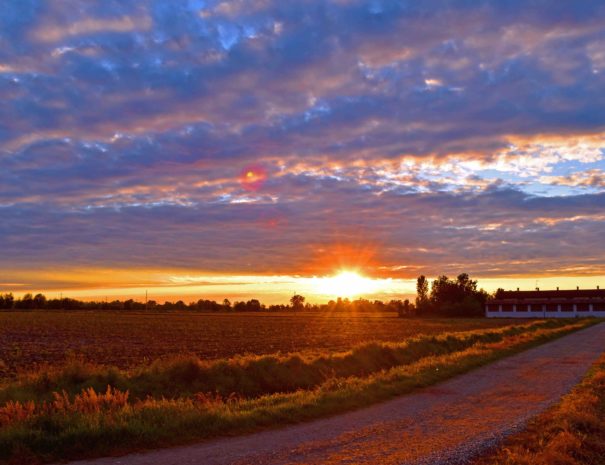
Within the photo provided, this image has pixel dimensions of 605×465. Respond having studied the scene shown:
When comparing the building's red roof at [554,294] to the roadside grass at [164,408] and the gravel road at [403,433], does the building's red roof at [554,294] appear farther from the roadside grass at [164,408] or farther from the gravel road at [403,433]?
the gravel road at [403,433]

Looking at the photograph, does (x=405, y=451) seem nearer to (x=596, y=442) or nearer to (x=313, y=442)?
(x=313, y=442)

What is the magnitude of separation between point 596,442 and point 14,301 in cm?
18205

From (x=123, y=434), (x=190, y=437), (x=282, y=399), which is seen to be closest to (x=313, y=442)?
(x=190, y=437)

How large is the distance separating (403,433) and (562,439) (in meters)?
2.97

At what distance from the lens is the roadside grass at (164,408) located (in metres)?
10.2

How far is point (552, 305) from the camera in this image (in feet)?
412

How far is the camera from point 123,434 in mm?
10805

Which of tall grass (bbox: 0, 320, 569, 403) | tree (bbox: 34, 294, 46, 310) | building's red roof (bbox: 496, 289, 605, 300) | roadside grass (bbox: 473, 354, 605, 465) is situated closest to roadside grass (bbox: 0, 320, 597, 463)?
tall grass (bbox: 0, 320, 569, 403)

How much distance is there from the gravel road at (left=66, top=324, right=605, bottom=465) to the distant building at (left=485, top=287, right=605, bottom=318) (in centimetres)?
11430

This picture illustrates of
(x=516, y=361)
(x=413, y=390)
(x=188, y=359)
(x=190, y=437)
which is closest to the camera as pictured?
(x=190, y=437)

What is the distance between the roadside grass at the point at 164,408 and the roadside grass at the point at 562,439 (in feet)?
15.6

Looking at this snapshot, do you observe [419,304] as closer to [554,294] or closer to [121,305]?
[554,294]

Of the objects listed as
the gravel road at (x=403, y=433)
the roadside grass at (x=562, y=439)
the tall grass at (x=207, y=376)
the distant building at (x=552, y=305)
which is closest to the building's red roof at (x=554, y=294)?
the distant building at (x=552, y=305)

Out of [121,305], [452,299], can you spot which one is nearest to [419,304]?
[452,299]
